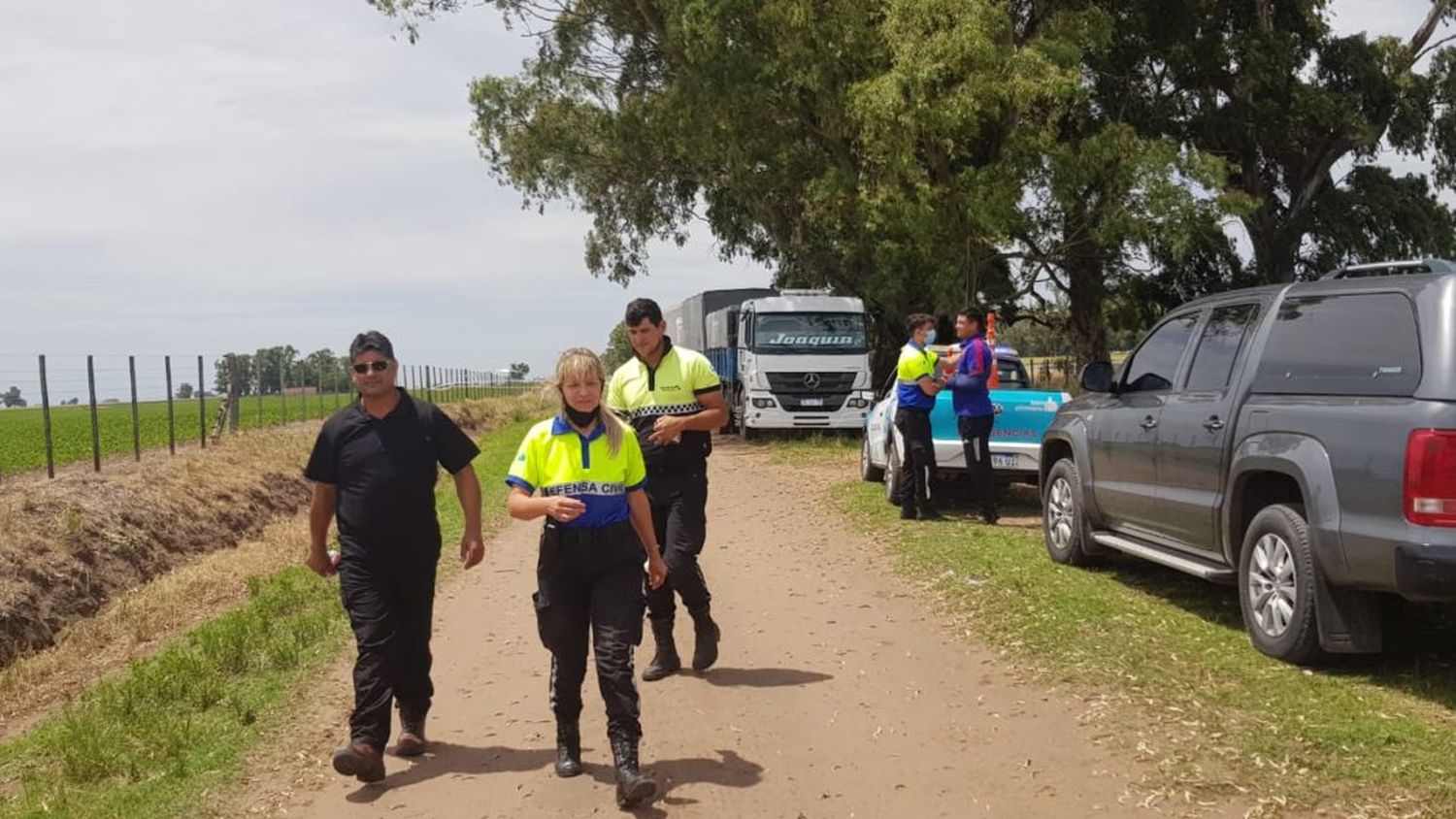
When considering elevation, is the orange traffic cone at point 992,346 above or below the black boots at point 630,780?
above

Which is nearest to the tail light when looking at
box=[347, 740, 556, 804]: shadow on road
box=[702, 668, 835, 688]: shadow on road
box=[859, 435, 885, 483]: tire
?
box=[702, 668, 835, 688]: shadow on road

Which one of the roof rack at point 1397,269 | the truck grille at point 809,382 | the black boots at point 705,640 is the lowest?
the black boots at point 705,640

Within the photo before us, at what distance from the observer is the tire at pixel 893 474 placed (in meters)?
12.6

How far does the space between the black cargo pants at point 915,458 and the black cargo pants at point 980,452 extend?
319 millimetres

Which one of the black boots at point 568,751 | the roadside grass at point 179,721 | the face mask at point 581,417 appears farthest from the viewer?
the roadside grass at point 179,721

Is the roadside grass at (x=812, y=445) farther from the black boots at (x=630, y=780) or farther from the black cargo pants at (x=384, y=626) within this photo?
the black boots at (x=630, y=780)

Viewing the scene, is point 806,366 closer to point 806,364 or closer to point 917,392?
point 806,364

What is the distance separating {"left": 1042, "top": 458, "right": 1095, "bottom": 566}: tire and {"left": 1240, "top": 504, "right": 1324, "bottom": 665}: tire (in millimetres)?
2286

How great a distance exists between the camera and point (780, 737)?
5.68 metres

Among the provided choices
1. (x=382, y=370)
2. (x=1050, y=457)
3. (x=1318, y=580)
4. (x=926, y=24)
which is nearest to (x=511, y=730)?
(x=382, y=370)

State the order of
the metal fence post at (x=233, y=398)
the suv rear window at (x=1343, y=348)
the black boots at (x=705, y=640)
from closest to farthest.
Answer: the suv rear window at (x=1343, y=348)
the black boots at (x=705, y=640)
the metal fence post at (x=233, y=398)

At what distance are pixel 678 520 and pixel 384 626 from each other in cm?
165

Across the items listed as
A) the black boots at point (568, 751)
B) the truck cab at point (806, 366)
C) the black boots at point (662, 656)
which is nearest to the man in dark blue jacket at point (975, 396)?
Result: the black boots at point (662, 656)

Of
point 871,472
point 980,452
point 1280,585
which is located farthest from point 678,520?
point 871,472
